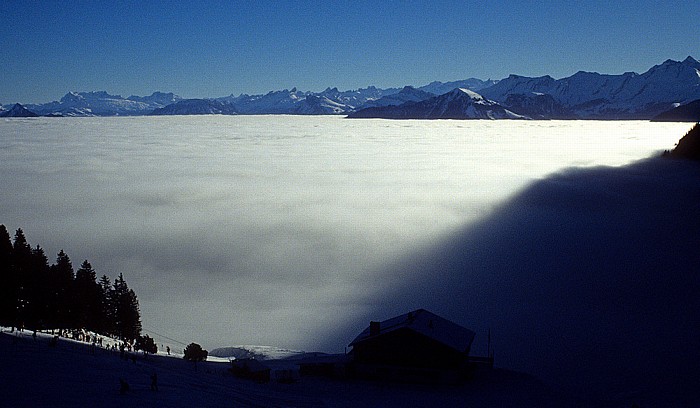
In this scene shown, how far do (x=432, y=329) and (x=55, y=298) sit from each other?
34.8 metres

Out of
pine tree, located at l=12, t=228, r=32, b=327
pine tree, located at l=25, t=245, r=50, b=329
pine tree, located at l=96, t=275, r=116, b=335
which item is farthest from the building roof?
pine tree, located at l=12, t=228, r=32, b=327

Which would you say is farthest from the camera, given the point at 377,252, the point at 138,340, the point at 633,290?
the point at 377,252

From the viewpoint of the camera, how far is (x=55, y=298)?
47.9 metres

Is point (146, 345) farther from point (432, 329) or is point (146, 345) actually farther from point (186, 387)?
point (432, 329)

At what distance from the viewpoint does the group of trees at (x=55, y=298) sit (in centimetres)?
4575

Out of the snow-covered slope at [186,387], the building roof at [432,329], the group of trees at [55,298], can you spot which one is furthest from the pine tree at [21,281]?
the building roof at [432,329]

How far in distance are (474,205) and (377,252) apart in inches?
1910

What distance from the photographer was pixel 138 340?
156 ft

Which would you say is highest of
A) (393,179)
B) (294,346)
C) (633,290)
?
(393,179)

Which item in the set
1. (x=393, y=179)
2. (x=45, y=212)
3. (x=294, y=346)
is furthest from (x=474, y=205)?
(x=45, y=212)

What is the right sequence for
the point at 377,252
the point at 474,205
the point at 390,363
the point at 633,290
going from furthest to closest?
the point at 474,205 → the point at 377,252 → the point at 633,290 → the point at 390,363

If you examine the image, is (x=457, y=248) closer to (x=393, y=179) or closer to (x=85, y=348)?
(x=85, y=348)

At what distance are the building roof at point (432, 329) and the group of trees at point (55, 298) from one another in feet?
82.8

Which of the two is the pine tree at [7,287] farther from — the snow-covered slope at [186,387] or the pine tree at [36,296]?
the snow-covered slope at [186,387]
